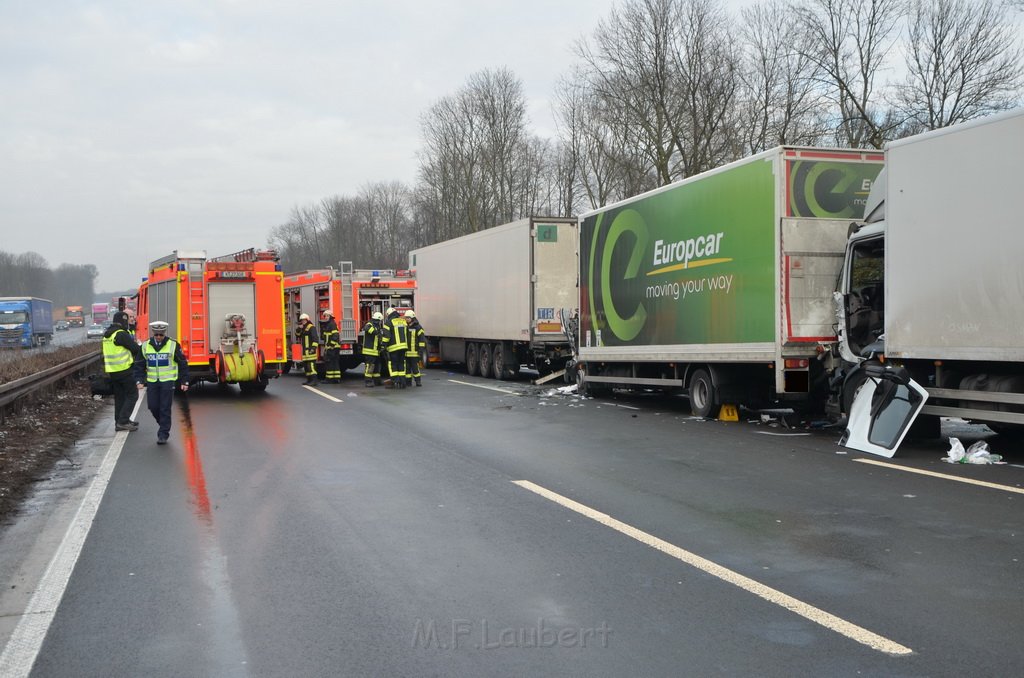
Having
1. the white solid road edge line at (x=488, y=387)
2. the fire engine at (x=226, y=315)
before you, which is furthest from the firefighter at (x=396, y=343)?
the fire engine at (x=226, y=315)

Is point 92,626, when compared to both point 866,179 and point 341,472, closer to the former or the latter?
point 341,472

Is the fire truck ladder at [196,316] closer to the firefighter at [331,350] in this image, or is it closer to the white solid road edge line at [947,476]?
the firefighter at [331,350]

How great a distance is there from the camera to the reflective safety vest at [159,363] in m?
11.7

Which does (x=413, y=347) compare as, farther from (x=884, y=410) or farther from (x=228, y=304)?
(x=884, y=410)

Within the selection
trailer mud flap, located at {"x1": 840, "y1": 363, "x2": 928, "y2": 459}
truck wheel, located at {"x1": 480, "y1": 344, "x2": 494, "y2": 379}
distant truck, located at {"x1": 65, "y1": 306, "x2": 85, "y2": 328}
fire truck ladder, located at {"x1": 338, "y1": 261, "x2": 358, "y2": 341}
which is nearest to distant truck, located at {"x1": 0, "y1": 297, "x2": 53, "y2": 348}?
fire truck ladder, located at {"x1": 338, "y1": 261, "x2": 358, "y2": 341}

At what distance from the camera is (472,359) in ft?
82.0

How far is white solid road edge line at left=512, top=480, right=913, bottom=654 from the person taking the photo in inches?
165

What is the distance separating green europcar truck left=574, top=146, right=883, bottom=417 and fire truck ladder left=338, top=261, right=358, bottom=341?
10.6 metres

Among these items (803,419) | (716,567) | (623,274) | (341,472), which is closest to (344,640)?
(716,567)

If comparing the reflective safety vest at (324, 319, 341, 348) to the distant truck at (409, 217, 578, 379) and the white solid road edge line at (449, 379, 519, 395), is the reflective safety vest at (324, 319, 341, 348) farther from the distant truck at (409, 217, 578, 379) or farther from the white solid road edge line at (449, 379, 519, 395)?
the distant truck at (409, 217, 578, 379)

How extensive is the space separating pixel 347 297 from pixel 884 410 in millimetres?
17994

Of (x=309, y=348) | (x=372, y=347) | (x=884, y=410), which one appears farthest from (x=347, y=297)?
(x=884, y=410)

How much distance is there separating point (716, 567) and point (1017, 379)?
5292 millimetres

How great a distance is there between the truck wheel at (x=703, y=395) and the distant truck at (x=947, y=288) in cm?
258
